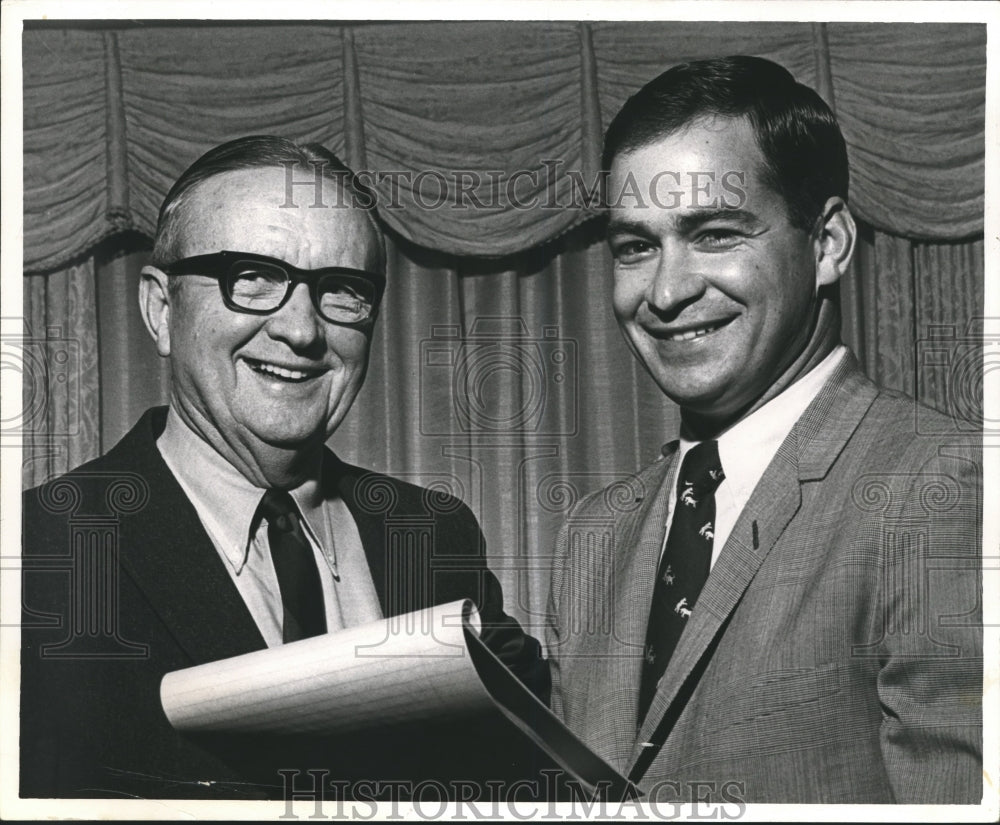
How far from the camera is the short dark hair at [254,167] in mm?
4254

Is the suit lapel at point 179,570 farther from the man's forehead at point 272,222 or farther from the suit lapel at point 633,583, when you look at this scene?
the suit lapel at point 633,583

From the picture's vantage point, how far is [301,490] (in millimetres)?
4266

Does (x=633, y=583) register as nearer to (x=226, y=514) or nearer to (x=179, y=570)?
(x=226, y=514)

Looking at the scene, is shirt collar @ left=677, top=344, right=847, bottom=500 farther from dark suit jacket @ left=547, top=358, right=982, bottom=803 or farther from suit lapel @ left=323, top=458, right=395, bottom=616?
suit lapel @ left=323, top=458, right=395, bottom=616

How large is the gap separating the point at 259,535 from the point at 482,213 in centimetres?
109

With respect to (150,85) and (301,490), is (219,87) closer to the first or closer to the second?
(150,85)

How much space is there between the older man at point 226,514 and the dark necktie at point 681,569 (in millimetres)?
328

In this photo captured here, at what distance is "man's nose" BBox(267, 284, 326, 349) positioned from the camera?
4168 millimetres

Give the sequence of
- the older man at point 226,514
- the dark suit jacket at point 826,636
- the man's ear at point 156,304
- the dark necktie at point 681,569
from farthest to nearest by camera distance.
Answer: the man's ear at point 156,304
the older man at point 226,514
the dark necktie at point 681,569
the dark suit jacket at point 826,636

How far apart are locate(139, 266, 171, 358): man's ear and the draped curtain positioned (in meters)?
0.05

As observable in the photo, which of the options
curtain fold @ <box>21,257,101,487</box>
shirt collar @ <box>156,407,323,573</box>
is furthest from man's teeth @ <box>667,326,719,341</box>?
curtain fold @ <box>21,257,101,487</box>

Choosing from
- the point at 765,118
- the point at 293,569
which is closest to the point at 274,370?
the point at 293,569

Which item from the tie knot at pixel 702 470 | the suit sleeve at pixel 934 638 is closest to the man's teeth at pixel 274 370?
the tie knot at pixel 702 470

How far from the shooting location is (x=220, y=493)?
166 inches
